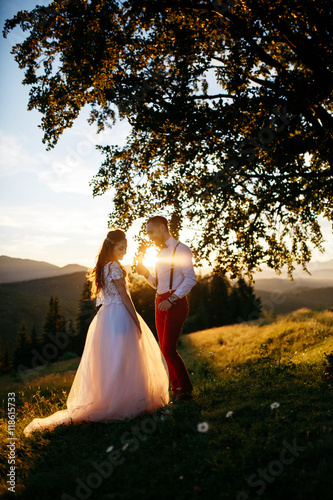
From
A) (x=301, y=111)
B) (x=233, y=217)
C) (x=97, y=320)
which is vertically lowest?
(x=97, y=320)

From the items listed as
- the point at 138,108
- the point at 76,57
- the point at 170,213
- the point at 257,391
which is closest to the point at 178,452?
the point at 257,391

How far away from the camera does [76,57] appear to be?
779cm

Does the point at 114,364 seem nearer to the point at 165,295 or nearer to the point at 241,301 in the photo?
the point at 165,295

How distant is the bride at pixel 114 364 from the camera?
5262 mm

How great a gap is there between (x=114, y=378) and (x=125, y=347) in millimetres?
518

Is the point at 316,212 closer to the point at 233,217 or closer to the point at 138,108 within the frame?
the point at 233,217

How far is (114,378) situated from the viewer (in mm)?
5324

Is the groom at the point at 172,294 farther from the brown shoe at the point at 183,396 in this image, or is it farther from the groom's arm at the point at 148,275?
the groom's arm at the point at 148,275

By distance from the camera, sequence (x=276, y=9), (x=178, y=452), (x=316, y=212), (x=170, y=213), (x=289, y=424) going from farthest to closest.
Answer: (x=316, y=212), (x=170, y=213), (x=276, y=9), (x=289, y=424), (x=178, y=452)

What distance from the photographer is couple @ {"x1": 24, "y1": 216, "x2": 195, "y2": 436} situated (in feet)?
17.4

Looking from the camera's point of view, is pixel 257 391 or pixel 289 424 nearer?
pixel 289 424

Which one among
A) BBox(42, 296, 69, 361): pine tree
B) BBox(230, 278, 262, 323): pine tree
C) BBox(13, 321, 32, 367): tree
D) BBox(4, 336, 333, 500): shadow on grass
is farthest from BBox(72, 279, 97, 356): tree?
BBox(4, 336, 333, 500): shadow on grass

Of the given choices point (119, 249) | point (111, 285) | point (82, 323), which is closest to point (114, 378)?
point (111, 285)

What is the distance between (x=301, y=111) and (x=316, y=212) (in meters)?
4.00
